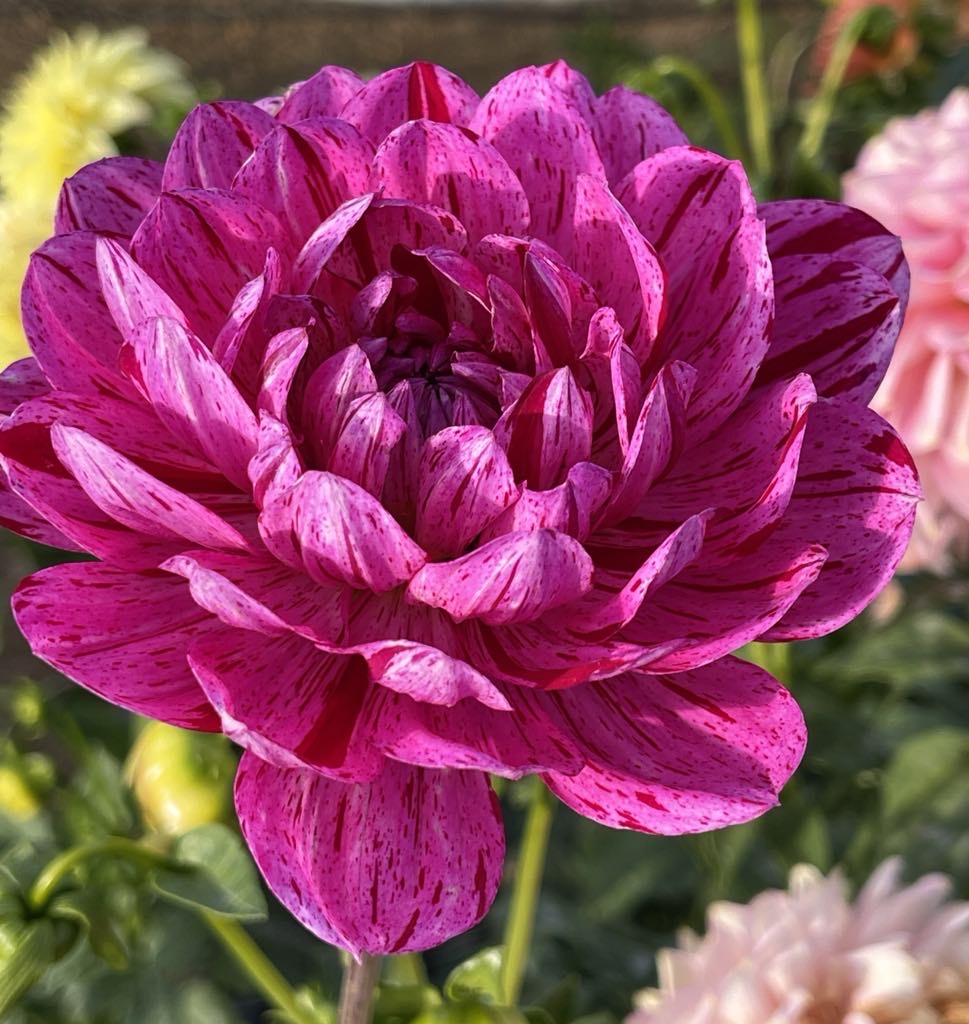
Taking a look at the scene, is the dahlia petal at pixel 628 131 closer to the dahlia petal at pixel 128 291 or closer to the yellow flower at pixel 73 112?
the dahlia petal at pixel 128 291

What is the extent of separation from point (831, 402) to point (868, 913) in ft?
1.05

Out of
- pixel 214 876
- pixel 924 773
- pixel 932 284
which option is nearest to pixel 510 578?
pixel 214 876

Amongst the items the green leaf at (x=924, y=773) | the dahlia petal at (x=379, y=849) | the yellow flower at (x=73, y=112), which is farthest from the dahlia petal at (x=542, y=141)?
the green leaf at (x=924, y=773)

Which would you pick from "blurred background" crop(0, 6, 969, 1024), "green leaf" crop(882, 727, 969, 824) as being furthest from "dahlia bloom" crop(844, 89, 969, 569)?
"green leaf" crop(882, 727, 969, 824)

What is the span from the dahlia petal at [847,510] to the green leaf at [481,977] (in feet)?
0.79

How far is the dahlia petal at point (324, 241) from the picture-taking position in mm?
381

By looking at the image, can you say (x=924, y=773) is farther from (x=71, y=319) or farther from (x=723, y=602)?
(x=71, y=319)

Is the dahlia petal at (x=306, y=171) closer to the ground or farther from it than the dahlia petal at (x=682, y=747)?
farther from it

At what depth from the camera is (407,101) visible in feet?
1.49

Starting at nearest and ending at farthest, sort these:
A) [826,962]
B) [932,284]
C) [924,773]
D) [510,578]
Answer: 1. [510,578]
2. [826,962]
3. [932,284]
4. [924,773]

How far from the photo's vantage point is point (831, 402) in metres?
0.42

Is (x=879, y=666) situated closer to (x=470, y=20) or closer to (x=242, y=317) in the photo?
(x=242, y=317)

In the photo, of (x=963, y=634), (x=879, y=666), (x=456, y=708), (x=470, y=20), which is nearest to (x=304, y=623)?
(x=456, y=708)

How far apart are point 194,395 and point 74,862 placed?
0.78 feet
